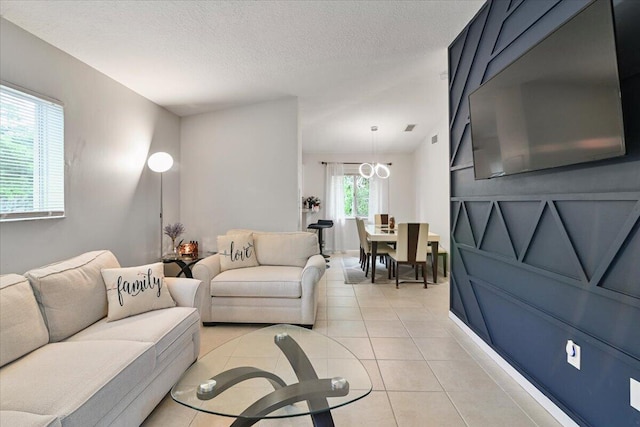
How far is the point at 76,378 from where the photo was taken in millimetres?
1355

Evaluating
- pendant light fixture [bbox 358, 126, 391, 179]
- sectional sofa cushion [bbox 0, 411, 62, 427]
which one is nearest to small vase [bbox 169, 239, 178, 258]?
sectional sofa cushion [bbox 0, 411, 62, 427]

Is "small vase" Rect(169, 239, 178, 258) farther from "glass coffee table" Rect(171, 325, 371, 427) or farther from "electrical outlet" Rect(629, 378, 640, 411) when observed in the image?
"electrical outlet" Rect(629, 378, 640, 411)

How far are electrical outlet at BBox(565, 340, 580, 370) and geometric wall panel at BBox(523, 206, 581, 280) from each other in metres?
0.36

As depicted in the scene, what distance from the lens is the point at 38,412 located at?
1.17 meters

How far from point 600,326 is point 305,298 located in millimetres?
2129

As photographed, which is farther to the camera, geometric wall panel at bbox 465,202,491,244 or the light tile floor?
geometric wall panel at bbox 465,202,491,244

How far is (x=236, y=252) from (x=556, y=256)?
2.84 meters

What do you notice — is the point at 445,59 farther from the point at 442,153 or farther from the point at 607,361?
the point at 607,361

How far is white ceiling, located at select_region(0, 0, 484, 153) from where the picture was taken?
2127 mm

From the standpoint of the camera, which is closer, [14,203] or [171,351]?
[171,351]

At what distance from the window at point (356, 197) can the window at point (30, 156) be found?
5.96m

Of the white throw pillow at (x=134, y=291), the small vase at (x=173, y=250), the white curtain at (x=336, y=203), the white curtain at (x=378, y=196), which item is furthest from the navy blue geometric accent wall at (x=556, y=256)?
the white curtain at (x=336, y=203)

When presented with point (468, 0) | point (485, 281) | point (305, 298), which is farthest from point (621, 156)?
point (305, 298)

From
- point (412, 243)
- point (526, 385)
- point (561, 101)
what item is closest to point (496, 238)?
point (526, 385)
